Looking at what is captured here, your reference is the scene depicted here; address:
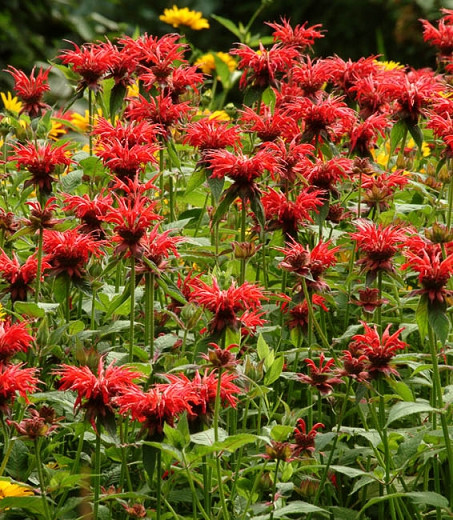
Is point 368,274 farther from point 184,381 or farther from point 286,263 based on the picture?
point 184,381

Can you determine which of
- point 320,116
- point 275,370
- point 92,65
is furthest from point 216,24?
point 275,370

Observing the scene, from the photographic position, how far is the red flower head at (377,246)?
166cm

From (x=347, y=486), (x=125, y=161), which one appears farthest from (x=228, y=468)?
(x=125, y=161)

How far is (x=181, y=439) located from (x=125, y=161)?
1.99 feet

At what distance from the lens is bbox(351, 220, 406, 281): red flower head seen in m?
1.66

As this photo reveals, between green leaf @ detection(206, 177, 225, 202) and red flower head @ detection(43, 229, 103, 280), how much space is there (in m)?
0.21

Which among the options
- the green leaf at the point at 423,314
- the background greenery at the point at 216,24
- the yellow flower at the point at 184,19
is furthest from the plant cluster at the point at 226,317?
the background greenery at the point at 216,24

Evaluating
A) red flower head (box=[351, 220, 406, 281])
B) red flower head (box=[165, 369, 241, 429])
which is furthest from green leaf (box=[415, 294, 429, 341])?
red flower head (box=[165, 369, 241, 429])

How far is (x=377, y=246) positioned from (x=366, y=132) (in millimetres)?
398

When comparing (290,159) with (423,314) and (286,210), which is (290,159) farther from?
(423,314)

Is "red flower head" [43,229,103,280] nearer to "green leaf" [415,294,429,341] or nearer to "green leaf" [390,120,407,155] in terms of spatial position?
"green leaf" [415,294,429,341]

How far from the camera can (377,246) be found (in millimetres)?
1666

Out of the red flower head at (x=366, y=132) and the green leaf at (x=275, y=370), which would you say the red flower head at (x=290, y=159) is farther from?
the green leaf at (x=275, y=370)

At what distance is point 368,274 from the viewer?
1.68 m
